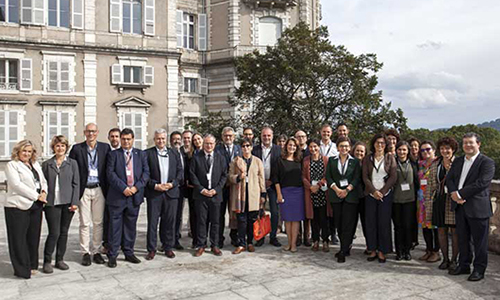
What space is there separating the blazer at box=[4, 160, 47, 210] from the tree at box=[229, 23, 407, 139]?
10.4 m

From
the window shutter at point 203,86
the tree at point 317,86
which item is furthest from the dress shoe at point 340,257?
the window shutter at point 203,86

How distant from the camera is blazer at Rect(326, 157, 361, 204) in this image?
6867 millimetres

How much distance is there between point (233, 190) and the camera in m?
7.50

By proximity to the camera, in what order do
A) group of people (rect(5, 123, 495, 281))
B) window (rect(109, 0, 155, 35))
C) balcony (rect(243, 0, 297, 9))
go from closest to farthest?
group of people (rect(5, 123, 495, 281)) → window (rect(109, 0, 155, 35)) → balcony (rect(243, 0, 297, 9))

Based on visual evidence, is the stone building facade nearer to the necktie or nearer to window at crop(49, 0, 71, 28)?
window at crop(49, 0, 71, 28)

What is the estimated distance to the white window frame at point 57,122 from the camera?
20.5 m

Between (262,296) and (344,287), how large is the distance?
3.48 feet

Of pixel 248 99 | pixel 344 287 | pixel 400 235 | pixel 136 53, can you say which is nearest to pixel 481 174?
pixel 400 235

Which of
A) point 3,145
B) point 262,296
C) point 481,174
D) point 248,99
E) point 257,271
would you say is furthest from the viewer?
point 3,145

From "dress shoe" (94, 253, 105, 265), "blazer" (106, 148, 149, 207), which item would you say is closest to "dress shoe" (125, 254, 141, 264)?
"dress shoe" (94, 253, 105, 265)

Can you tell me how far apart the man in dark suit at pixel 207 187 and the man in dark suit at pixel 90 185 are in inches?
56.1

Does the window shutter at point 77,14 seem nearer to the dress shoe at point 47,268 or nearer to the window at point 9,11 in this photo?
the window at point 9,11

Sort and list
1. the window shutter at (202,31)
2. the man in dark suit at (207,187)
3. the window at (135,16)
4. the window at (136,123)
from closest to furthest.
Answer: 1. the man in dark suit at (207,187)
2. the window at (135,16)
3. the window at (136,123)
4. the window shutter at (202,31)

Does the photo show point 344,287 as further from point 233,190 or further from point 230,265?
point 233,190
